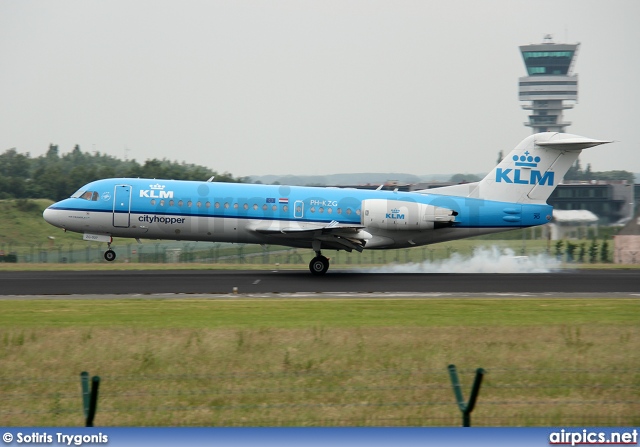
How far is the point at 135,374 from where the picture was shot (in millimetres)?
15188

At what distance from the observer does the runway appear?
27.1 meters

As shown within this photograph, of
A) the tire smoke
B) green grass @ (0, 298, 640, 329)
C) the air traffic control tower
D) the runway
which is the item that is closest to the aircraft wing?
the runway

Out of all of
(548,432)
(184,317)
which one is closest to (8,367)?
(184,317)

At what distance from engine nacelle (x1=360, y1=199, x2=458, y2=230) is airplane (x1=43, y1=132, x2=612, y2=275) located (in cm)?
4

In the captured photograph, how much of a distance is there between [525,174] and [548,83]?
13800 cm

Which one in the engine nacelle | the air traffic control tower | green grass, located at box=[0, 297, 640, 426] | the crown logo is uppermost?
the air traffic control tower

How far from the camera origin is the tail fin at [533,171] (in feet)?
113

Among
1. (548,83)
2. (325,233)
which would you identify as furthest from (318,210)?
(548,83)

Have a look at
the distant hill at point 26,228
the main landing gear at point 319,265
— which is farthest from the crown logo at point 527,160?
the distant hill at point 26,228

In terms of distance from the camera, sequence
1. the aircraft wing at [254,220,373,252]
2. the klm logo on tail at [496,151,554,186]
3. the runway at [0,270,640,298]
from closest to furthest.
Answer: the runway at [0,270,640,298], the aircraft wing at [254,220,373,252], the klm logo on tail at [496,151,554,186]

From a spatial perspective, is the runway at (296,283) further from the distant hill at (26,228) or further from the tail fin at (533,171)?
the distant hill at (26,228)

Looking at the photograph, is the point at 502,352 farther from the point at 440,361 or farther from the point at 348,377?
the point at 348,377

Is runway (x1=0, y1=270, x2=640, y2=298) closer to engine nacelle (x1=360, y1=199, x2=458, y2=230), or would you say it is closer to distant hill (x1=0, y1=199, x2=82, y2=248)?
engine nacelle (x1=360, y1=199, x2=458, y2=230)

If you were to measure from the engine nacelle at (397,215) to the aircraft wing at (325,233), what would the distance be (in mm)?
675
